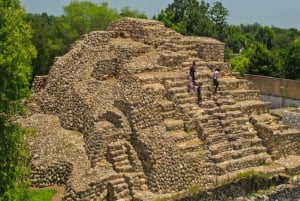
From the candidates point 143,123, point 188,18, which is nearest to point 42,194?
point 143,123

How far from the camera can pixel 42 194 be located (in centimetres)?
1452

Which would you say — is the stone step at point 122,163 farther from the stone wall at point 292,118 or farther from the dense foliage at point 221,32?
the dense foliage at point 221,32

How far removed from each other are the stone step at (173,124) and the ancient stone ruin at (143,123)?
0.03 meters

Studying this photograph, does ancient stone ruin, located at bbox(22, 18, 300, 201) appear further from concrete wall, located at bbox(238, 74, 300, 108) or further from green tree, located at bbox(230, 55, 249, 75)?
green tree, located at bbox(230, 55, 249, 75)

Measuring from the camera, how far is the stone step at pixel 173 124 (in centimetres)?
1519

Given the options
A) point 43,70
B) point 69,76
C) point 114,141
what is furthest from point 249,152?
point 43,70

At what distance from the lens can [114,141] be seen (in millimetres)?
15039

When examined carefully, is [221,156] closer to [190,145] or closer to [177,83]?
[190,145]

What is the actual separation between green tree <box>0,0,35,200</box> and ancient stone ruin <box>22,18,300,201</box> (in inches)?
117

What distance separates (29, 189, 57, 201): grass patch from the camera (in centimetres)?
1421

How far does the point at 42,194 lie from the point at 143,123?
332 cm

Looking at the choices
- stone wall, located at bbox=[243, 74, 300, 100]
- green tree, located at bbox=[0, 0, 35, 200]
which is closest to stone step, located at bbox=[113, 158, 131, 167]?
green tree, located at bbox=[0, 0, 35, 200]

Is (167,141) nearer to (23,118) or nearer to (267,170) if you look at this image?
(267,170)

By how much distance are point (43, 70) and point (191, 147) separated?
1588 cm
